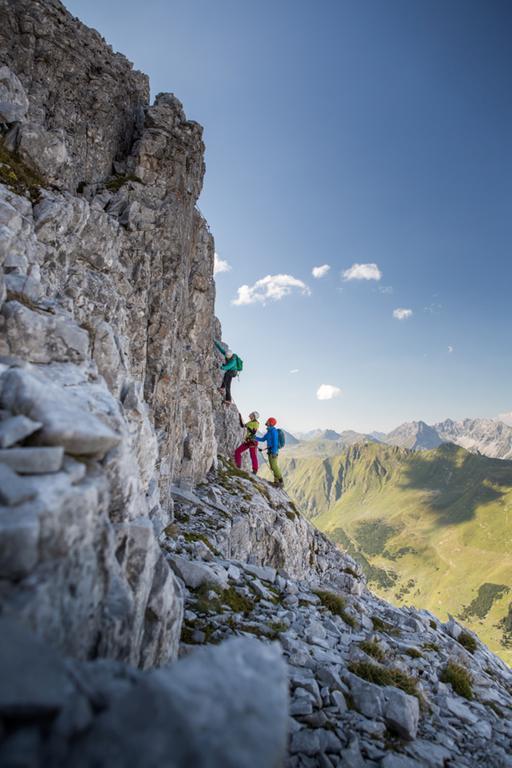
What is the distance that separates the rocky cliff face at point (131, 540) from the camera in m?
3.43

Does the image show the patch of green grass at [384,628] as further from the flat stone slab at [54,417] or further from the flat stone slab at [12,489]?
the flat stone slab at [12,489]

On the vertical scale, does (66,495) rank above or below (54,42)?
below

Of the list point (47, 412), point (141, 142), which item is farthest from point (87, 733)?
point (141, 142)

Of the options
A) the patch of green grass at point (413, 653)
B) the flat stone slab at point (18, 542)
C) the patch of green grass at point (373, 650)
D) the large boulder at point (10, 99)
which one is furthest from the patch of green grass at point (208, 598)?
the large boulder at point (10, 99)

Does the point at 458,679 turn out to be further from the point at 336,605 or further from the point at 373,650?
the point at 336,605

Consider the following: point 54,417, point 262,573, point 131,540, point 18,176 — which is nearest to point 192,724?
point 131,540


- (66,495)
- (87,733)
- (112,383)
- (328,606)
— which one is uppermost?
(112,383)

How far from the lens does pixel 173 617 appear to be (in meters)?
7.58

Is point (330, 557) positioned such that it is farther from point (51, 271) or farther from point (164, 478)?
point (51, 271)

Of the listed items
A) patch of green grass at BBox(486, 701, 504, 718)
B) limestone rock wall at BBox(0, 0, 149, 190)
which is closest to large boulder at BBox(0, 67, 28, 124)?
limestone rock wall at BBox(0, 0, 149, 190)

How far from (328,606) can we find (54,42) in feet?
103

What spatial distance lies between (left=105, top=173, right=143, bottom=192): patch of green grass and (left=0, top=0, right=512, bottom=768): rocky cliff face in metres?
0.18

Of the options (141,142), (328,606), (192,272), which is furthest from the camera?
(192,272)

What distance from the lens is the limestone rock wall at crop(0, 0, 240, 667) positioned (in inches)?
195
